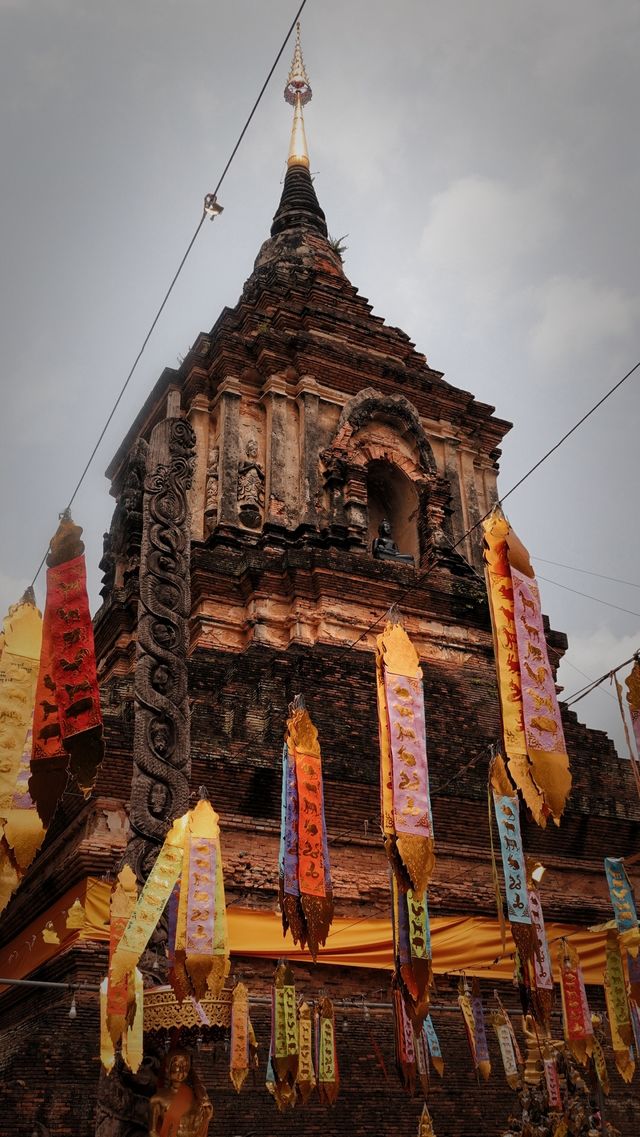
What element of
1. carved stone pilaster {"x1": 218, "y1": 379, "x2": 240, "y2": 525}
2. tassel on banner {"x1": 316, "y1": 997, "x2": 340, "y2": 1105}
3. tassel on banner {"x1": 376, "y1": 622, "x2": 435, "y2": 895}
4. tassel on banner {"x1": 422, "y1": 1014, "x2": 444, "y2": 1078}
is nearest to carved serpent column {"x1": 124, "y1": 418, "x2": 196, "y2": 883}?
tassel on banner {"x1": 376, "y1": 622, "x2": 435, "y2": 895}

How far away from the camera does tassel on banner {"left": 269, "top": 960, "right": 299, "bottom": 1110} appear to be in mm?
9742

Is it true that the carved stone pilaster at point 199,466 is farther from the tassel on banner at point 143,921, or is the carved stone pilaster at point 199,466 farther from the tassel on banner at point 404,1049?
the tassel on banner at point 143,921

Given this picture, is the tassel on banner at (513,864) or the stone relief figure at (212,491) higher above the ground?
the stone relief figure at (212,491)

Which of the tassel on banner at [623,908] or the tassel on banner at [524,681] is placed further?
the tassel on banner at [623,908]

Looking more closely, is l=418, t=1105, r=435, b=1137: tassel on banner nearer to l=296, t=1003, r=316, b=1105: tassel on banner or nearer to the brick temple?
the brick temple

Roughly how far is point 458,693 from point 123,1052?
9877 millimetres

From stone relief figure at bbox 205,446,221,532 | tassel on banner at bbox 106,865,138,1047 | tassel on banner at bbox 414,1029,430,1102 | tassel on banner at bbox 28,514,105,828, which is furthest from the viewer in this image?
stone relief figure at bbox 205,446,221,532

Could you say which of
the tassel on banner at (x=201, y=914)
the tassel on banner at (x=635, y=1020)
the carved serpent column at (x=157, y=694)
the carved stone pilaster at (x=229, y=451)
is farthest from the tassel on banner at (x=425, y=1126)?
the carved stone pilaster at (x=229, y=451)

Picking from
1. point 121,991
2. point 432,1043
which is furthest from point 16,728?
point 432,1043

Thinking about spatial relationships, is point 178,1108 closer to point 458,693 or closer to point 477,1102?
point 477,1102

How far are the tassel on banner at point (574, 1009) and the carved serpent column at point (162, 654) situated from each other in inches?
226

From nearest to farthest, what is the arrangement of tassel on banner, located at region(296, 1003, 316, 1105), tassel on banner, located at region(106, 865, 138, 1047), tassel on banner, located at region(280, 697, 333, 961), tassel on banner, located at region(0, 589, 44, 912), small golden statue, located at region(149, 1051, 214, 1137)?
small golden statue, located at region(149, 1051, 214, 1137) < tassel on banner, located at region(106, 865, 138, 1047) < tassel on banner, located at region(0, 589, 44, 912) < tassel on banner, located at region(280, 697, 333, 961) < tassel on banner, located at region(296, 1003, 316, 1105)

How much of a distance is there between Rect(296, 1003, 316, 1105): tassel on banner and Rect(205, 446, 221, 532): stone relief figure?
9517mm

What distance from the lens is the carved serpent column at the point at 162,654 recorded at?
24.4ft
